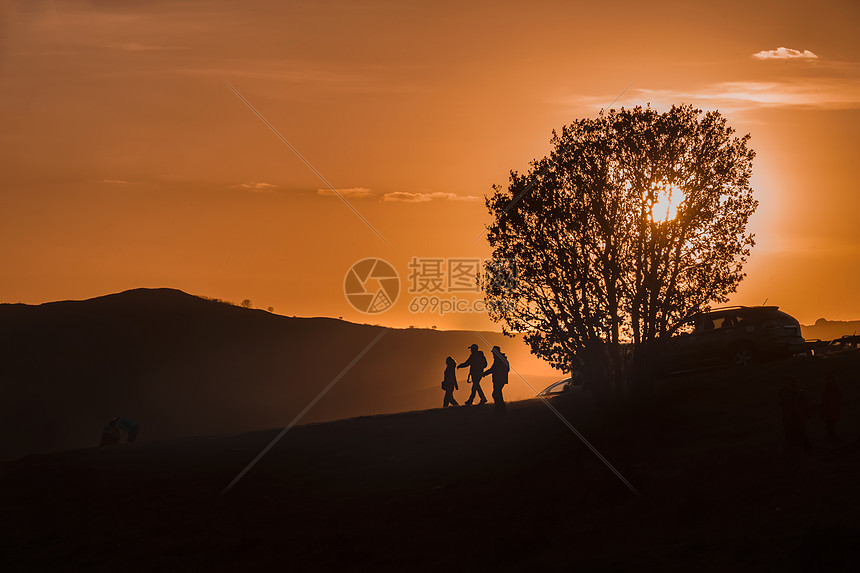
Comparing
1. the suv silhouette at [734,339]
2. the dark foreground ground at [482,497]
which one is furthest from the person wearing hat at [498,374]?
the suv silhouette at [734,339]

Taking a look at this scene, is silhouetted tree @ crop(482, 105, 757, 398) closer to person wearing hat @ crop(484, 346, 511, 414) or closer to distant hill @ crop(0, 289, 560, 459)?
person wearing hat @ crop(484, 346, 511, 414)

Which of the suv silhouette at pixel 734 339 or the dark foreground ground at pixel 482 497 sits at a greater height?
the suv silhouette at pixel 734 339

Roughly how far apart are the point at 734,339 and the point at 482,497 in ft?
46.0

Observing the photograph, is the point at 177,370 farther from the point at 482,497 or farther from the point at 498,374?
the point at 482,497

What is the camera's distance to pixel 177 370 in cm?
8000

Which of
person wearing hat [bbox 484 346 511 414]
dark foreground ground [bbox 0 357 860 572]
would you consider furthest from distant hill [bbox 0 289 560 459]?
person wearing hat [bbox 484 346 511 414]

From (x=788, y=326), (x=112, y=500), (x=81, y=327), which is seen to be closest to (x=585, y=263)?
(x=788, y=326)

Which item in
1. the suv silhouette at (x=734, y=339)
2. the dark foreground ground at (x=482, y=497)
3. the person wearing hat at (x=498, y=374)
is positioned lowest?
the dark foreground ground at (x=482, y=497)

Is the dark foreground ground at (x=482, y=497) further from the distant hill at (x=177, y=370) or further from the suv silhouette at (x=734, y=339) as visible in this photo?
the distant hill at (x=177, y=370)

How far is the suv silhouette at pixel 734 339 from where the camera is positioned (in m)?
27.3

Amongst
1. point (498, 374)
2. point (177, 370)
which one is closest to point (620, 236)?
point (498, 374)

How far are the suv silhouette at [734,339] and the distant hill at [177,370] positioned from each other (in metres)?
39.8

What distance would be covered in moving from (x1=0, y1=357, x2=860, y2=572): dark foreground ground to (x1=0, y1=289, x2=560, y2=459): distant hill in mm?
34682

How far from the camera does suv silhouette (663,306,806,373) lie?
27.3 meters
